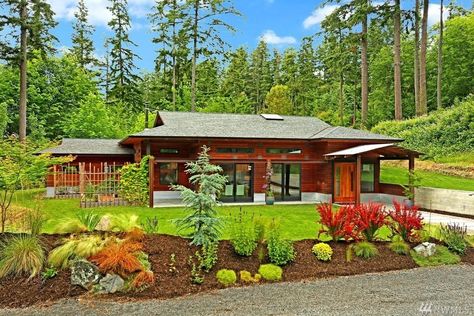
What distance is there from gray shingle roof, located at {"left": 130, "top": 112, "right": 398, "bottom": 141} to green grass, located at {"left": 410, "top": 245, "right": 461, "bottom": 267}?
918 cm

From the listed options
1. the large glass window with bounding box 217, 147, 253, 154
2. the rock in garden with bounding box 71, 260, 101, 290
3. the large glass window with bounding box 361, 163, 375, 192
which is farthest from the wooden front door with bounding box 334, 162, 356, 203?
the rock in garden with bounding box 71, 260, 101, 290

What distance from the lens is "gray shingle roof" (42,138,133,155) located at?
19.0 metres

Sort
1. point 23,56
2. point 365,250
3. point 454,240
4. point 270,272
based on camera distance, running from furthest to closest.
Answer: point 23,56
point 454,240
point 365,250
point 270,272

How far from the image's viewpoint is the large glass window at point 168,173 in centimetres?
1734

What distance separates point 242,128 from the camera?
57.8 ft

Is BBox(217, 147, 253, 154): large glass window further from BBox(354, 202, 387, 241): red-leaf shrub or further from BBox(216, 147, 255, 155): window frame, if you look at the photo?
BBox(354, 202, 387, 241): red-leaf shrub

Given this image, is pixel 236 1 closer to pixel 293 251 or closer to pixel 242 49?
pixel 242 49

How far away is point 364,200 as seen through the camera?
17422 millimetres

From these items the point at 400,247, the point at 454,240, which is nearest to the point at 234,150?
the point at 400,247

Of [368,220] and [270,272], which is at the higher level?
[368,220]

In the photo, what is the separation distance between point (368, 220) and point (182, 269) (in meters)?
3.63

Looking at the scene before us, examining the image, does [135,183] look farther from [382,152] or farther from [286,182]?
[382,152]

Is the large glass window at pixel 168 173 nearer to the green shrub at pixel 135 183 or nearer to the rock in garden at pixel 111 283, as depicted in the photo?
the green shrub at pixel 135 183

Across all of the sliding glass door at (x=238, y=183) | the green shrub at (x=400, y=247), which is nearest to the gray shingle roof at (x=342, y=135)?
the sliding glass door at (x=238, y=183)
